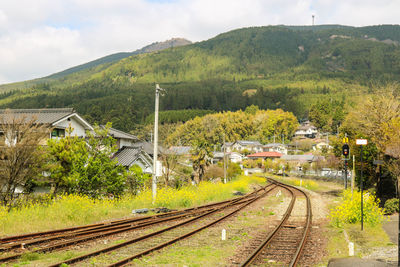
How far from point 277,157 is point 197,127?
111ft

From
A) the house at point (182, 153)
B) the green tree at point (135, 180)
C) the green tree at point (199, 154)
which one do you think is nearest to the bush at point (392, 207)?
the green tree at point (135, 180)

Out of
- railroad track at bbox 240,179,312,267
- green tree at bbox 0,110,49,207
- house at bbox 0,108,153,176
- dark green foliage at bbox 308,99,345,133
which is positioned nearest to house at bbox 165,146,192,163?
house at bbox 0,108,153,176

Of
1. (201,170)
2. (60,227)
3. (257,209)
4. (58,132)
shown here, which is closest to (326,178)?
(201,170)

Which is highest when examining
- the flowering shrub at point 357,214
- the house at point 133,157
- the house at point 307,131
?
the house at point 307,131

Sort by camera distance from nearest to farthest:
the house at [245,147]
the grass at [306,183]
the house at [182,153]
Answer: the grass at [306,183] → the house at [182,153] → the house at [245,147]

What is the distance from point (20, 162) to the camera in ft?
62.0

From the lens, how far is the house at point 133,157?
34525 millimetres

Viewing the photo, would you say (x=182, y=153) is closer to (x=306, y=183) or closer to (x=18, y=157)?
(x=306, y=183)

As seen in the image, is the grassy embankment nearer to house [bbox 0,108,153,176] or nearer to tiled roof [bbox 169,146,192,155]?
house [bbox 0,108,153,176]

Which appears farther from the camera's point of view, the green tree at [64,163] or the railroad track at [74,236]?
the green tree at [64,163]

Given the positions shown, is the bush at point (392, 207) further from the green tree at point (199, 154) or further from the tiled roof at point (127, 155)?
the green tree at point (199, 154)

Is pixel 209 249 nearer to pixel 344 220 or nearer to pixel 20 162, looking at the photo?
pixel 344 220

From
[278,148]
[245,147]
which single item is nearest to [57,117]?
[278,148]

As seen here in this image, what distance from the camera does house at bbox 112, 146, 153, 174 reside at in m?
34.5
